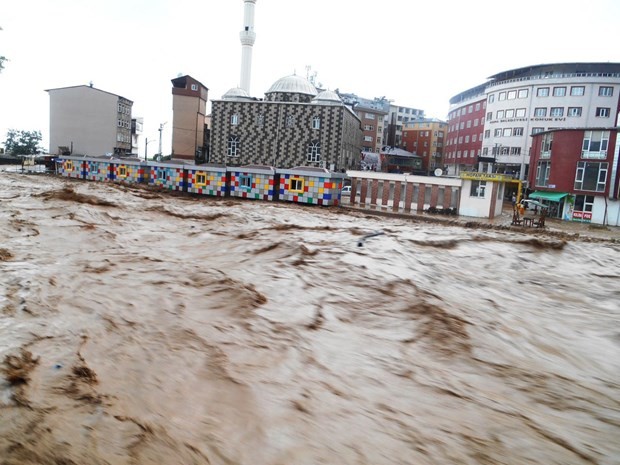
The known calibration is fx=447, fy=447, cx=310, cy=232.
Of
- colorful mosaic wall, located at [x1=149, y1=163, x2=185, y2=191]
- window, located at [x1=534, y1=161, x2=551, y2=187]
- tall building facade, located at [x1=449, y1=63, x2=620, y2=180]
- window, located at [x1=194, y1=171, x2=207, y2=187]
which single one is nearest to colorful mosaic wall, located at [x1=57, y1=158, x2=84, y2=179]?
colorful mosaic wall, located at [x1=149, y1=163, x2=185, y2=191]

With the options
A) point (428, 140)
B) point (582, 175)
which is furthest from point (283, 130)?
point (428, 140)

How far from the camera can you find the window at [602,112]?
5019 centimetres

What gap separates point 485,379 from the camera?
4.63 m

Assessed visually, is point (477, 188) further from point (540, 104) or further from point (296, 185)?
point (540, 104)

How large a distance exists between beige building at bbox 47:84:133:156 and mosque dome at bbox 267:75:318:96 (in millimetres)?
19825

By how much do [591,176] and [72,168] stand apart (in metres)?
41.2

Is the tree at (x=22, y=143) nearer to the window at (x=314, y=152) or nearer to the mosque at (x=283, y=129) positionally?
the mosque at (x=283, y=129)

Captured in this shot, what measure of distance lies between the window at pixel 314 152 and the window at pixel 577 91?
30676mm

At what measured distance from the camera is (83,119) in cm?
5331

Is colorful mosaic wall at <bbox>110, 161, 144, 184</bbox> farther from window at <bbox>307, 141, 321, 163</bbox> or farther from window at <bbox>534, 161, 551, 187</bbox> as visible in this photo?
window at <bbox>534, 161, 551, 187</bbox>

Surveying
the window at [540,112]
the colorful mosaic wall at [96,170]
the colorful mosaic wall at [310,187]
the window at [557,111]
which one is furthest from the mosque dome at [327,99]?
the window at [557,111]

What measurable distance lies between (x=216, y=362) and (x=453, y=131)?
74799mm

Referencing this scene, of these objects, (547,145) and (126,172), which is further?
(547,145)

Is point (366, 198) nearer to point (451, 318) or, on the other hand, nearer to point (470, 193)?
point (470, 193)
